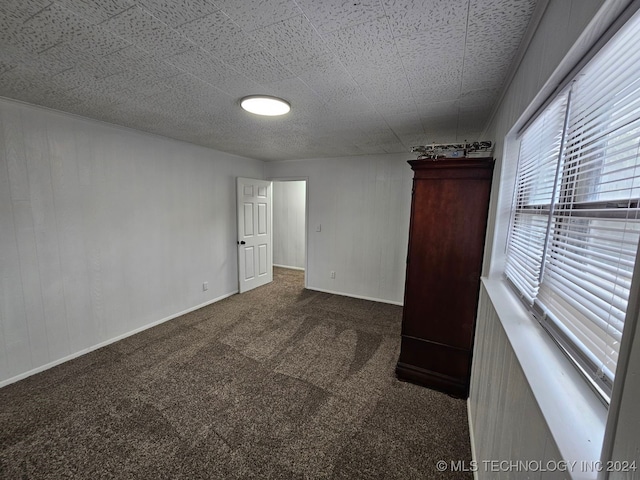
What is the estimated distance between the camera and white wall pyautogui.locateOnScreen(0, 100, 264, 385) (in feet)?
7.13

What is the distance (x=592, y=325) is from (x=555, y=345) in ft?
0.80

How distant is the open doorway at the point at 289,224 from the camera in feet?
20.0

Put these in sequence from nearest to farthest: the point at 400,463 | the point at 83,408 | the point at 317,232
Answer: the point at 400,463 < the point at 83,408 < the point at 317,232

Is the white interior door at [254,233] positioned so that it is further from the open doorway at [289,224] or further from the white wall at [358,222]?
the open doorway at [289,224]

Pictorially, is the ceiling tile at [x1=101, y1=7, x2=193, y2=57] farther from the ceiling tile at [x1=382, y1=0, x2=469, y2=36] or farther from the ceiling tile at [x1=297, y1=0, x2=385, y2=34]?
the ceiling tile at [x1=382, y1=0, x2=469, y2=36]

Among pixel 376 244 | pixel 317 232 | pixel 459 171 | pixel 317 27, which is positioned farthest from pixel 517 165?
pixel 317 232

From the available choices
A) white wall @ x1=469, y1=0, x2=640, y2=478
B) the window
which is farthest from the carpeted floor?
the window

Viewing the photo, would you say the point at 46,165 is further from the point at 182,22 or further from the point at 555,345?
the point at 555,345

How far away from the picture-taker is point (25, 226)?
7.23 ft

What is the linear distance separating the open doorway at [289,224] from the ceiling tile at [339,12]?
4862 mm

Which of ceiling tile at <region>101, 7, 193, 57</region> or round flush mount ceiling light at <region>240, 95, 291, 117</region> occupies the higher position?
ceiling tile at <region>101, 7, 193, 57</region>

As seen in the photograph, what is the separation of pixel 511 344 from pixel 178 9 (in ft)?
6.01

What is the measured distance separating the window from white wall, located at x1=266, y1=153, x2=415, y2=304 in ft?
9.23

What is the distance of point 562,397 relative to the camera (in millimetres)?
648
